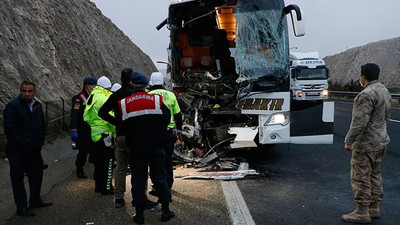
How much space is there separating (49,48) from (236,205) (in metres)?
17.8

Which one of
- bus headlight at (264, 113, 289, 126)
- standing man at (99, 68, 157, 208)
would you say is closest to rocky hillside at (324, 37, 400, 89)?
bus headlight at (264, 113, 289, 126)

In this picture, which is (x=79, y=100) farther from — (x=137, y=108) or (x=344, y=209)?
(x=344, y=209)

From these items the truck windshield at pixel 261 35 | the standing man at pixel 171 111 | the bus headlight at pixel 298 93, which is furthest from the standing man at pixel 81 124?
the bus headlight at pixel 298 93

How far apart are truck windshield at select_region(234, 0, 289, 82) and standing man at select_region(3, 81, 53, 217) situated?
13.4ft

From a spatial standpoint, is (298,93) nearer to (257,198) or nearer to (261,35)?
(261,35)

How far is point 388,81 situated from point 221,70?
66099 millimetres

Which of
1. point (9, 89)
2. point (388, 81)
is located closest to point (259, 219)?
point (9, 89)

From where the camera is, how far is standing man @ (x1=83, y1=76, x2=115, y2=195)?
662cm

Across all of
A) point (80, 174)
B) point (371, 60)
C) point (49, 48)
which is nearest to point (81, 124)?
point (80, 174)

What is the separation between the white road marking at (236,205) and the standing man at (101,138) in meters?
1.87

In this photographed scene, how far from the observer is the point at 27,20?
20.3 metres

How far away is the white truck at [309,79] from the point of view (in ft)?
82.2

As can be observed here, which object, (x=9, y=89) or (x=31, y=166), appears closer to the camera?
(x=31, y=166)

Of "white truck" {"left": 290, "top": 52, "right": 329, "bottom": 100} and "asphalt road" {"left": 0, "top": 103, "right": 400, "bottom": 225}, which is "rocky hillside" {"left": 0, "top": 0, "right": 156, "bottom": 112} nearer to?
"asphalt road" {"left": 0, "top": 103, "right": 400, "bottom": 225}
